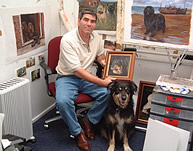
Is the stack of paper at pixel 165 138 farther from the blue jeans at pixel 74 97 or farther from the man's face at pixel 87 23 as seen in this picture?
the man's face at pixel 87 23

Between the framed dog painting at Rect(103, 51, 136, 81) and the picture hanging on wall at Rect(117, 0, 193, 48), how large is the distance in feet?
0.88

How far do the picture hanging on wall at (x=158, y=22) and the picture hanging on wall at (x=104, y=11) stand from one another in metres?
0.18

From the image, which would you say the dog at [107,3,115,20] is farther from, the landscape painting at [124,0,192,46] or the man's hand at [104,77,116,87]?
the man's hand at [104,77,116,87]

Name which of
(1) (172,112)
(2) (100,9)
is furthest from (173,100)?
(2) (100,9)

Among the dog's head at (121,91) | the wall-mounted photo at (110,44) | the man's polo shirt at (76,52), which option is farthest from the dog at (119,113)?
the wall-mounted photo at (110,44)

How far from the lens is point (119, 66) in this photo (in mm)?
2254

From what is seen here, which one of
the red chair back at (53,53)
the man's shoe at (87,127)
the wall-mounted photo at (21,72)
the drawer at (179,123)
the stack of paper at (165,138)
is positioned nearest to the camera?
the stack of paper at (165,138)

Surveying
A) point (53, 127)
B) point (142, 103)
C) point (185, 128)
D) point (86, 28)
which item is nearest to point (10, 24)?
point (86, 28)

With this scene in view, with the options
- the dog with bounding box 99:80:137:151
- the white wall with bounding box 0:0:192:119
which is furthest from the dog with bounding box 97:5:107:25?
the dog with bounding box 99:80:137:151

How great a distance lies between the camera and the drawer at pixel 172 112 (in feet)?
6.34

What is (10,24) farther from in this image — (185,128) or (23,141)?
(185,128)

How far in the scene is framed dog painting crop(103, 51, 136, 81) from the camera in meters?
2.21

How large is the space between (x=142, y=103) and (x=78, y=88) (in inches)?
32.7

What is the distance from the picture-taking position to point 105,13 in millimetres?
2625
